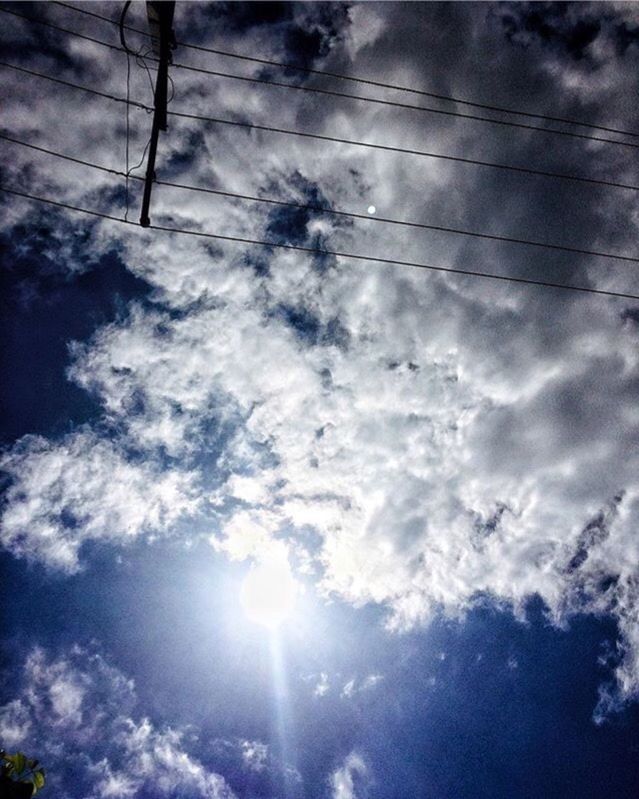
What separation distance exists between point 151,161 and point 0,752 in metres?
17.2

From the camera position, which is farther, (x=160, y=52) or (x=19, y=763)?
(x=19, y=763)

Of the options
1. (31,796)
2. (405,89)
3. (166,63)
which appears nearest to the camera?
(166,63)

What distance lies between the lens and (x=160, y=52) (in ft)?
18.3

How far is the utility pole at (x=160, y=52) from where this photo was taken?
5.22 m

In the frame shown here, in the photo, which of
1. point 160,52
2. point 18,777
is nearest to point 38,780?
point 18,777

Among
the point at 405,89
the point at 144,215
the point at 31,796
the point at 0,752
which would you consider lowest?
the point at 31,796

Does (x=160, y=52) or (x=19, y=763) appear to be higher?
(x=160, y=52)

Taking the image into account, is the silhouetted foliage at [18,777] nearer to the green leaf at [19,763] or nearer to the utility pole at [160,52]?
the green leaf at [19,763]

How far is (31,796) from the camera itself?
37.0 ft

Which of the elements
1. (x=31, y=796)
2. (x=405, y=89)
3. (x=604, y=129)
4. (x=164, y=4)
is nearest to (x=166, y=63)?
(x=164, y=4)

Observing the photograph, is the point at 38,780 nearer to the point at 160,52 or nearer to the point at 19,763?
the point at 19,763

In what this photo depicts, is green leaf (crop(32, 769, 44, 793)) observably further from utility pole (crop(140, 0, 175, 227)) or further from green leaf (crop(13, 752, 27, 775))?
utility pole (crop(140, 0, 175, 227))

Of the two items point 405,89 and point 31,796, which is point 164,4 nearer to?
point 405,89

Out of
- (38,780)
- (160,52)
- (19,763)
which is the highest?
(160,52)
